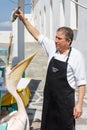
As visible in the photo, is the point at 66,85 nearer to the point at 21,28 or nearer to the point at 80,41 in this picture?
the point at 21,28

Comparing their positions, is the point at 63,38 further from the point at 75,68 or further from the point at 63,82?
the point at 63,82

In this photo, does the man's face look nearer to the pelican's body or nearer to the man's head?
the man's head

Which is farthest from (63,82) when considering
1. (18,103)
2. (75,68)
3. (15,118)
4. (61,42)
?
(15,118)

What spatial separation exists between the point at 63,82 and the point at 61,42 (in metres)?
0.38

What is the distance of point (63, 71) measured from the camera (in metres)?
3.74

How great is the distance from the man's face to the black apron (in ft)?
0.42

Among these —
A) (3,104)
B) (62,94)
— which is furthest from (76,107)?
(3,104)

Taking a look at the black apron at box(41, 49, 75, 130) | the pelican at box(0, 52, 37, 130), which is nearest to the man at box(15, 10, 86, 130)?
the black apron at box(41, 49, 75, 130)

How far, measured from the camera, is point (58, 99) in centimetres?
383

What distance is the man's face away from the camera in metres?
3.73

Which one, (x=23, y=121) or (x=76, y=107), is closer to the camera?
(x=23, y=121)

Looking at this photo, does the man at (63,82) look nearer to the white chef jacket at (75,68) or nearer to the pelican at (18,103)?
the white chef jacket at (75,68)

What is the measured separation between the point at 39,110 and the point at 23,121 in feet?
11.4

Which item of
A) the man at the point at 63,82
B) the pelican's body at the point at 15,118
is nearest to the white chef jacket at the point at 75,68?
the man at the point at 63,82
